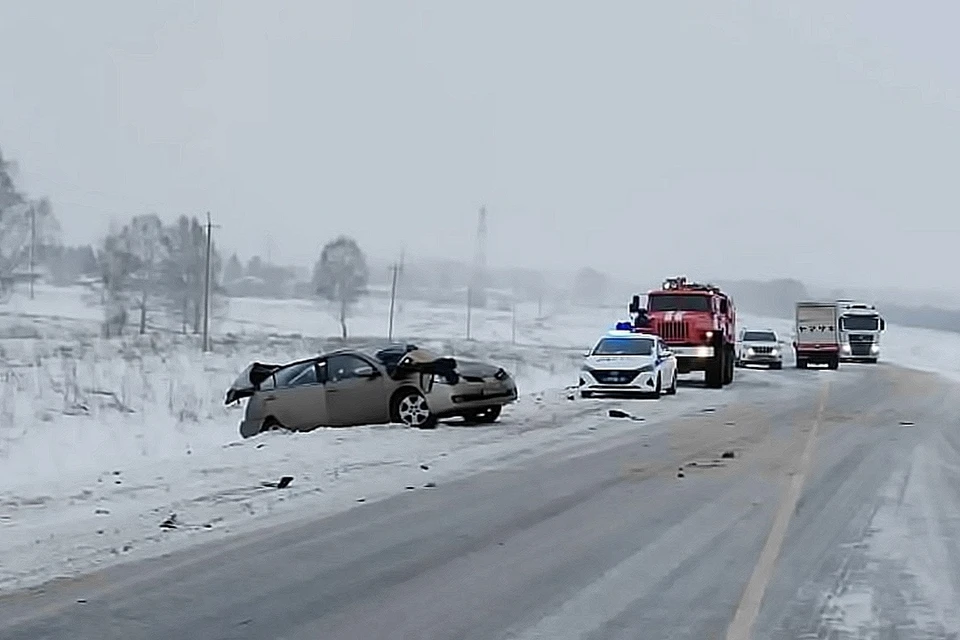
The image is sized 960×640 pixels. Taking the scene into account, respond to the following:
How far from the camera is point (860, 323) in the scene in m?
66.7

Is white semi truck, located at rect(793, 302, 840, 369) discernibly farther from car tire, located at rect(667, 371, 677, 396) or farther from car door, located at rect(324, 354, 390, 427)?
car door, located at rect(324, 354, 390, 427)

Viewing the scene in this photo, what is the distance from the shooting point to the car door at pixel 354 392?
70.1 feet

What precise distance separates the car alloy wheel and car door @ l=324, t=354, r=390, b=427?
0.29 metres

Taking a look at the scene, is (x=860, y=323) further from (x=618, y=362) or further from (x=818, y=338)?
(x=618, y=362)

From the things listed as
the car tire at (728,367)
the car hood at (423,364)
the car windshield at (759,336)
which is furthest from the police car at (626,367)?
the car windshield at (759,336)

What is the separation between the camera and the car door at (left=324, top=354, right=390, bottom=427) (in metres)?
21.4

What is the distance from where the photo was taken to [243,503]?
13062mm

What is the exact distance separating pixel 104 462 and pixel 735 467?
1019 centimetres

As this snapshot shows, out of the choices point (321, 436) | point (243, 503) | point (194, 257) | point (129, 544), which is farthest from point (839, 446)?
point (194, 257)

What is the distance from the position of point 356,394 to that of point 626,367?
36.2 ft

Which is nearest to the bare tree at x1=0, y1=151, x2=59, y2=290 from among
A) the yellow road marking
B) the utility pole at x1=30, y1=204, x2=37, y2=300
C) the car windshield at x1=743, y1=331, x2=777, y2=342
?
the utility pole at x1=30, y1=204, x2=37, y2=300

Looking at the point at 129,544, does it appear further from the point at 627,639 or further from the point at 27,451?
the point at 27,451

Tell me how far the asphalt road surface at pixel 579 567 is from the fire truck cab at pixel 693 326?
→ 20.2 metres

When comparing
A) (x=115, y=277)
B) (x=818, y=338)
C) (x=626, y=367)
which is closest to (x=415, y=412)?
(x=626, y=367)
